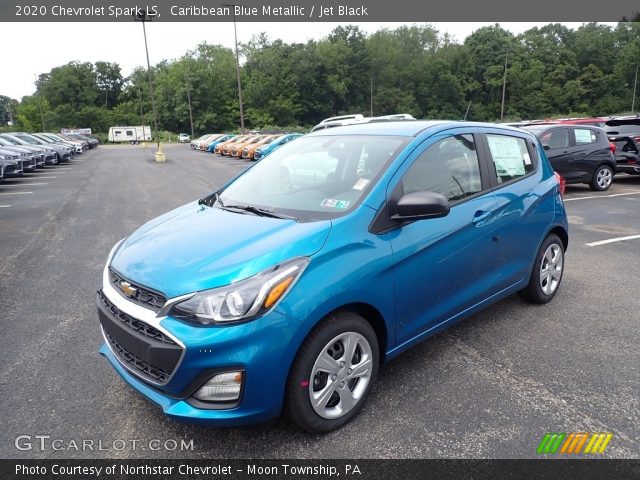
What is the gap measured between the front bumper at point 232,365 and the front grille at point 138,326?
46mm

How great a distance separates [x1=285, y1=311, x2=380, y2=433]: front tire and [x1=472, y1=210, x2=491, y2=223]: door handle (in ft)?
4.18

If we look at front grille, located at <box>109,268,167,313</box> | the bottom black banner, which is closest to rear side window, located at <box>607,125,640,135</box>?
the bottom black banner

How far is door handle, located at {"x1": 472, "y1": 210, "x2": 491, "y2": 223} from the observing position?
3.40 meters

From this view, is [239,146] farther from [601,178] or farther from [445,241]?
[445,241]

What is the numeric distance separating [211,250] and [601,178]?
12116 millimetres

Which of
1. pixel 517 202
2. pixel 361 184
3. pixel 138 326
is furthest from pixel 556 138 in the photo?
pixel 138 326

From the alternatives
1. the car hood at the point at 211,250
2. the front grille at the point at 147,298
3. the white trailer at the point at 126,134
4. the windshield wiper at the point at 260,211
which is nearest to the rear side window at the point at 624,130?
the windshield wiper at the point at 260,211

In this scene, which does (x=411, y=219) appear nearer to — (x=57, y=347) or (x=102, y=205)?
(x=57, y=347)

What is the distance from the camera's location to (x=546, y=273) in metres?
4.43

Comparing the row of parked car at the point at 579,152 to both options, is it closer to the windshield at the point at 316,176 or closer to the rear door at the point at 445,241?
the rear door at the point at 445,241

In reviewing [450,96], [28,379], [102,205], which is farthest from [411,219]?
[450,96]

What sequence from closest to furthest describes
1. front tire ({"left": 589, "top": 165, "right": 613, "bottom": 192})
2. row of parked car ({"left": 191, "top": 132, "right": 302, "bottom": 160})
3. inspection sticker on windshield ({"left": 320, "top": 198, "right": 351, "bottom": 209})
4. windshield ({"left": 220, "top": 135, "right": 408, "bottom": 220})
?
inspection sticker on windshield ({"left": 320, "top": 198, "right": 351, "bottom": 209}) < windshield ({"left": 220, "top": 135, "right": 408, "bottom": 220}) < front tire ({"left": 589, "top": 165, "right": 613, "bottom": 192}) < row of parked car ({"left": 191, "top": 132, "right": 302, "bottom": 160})

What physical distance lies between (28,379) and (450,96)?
90.6 metres

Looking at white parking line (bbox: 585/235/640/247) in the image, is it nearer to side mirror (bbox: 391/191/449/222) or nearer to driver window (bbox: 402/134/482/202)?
driver window (bbox: 402/134/482/202)
